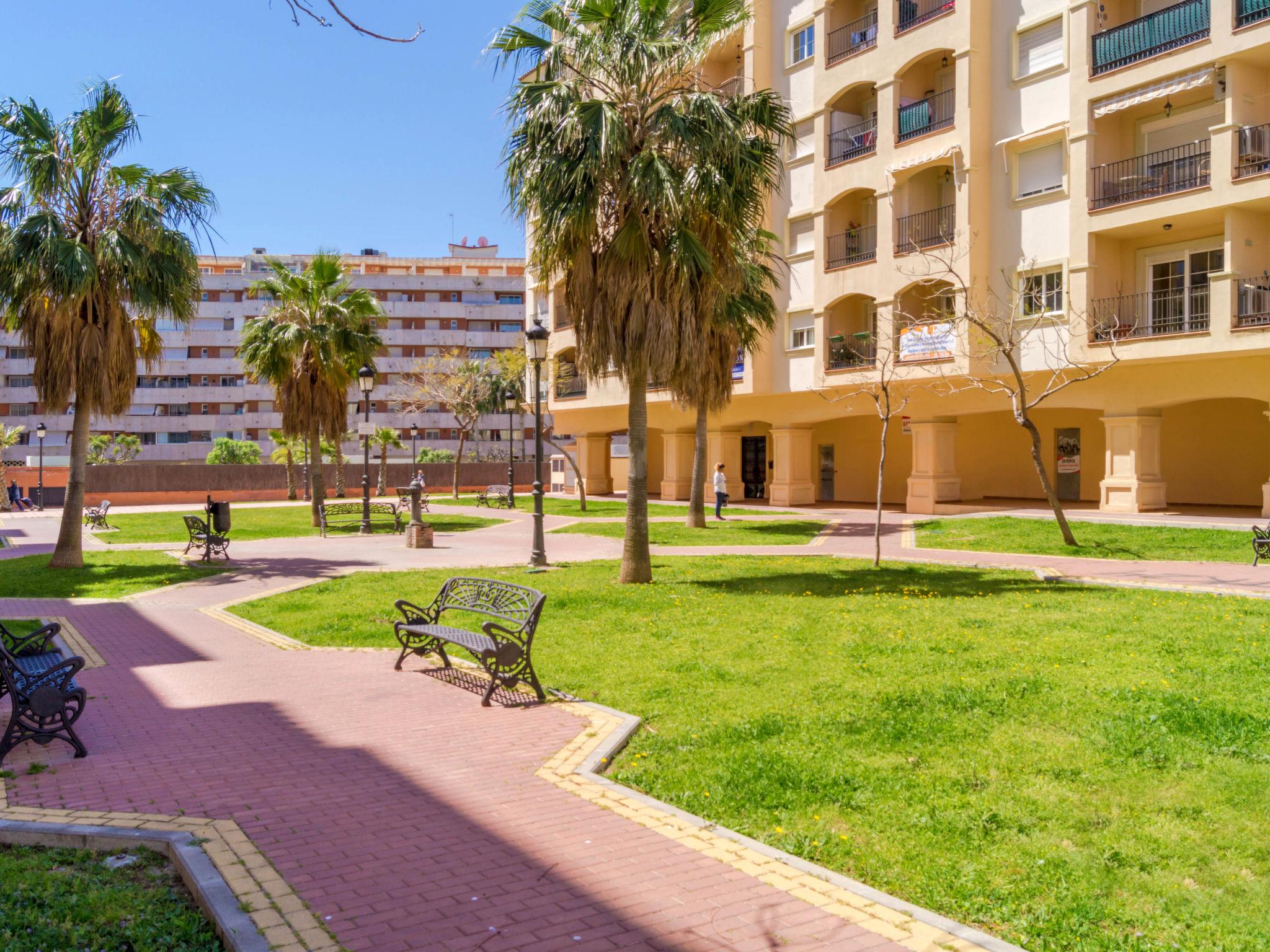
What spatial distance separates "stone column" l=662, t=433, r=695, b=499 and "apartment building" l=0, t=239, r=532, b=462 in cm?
3588

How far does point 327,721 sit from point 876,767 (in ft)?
13.5

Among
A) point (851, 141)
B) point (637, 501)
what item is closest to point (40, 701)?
point (637, 501)

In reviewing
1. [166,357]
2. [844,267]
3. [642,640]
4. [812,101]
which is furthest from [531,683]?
[166,357]

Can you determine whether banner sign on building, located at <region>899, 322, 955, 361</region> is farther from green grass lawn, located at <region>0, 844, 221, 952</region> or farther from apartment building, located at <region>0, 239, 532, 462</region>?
apartment building, located at <region>0, 239, 532, 462</region>

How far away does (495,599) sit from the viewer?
1037 cm

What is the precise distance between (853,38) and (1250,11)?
467 inches

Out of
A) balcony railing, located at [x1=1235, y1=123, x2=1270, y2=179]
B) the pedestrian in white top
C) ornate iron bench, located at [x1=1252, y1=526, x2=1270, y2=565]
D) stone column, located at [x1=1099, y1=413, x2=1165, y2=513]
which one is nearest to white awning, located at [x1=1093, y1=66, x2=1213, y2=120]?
balcony railing, located at [x1=1235, y1=123, x2=1270, y2=179]

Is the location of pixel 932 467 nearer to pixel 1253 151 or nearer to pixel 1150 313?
pixel 1150 313

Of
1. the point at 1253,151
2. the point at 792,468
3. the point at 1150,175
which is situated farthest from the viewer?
the point at 792,468

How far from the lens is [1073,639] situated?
10.2 meters

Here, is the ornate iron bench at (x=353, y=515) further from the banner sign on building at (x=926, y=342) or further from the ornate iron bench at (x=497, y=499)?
the banner sign on building at (x=926, y=342)

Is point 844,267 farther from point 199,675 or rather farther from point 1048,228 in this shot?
point 199,675

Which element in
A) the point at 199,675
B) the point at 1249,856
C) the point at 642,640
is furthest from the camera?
the point at 642,640

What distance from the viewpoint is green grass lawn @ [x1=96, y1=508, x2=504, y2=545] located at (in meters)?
27.6
